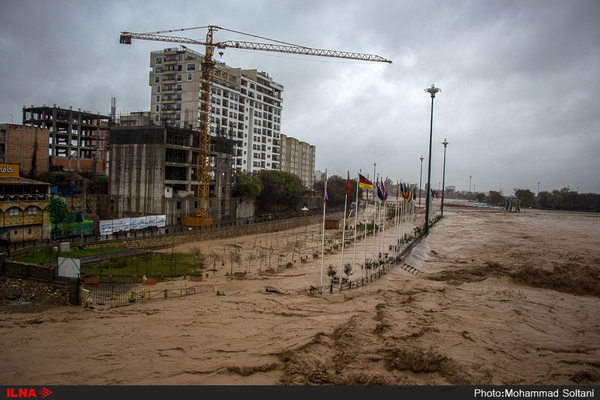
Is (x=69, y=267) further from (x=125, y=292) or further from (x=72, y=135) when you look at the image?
(x=72, y=135)

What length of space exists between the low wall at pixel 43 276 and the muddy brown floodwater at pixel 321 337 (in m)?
1.09

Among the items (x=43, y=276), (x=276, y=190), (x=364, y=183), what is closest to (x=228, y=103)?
(x=276, y=190)

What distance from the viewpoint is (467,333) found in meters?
15.6

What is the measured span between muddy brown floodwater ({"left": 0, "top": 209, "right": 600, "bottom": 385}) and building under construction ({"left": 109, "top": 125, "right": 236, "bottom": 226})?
27.7 meters

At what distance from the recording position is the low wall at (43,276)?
18.0 meters

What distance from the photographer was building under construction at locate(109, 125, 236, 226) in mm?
48500

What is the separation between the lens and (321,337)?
14453 mm

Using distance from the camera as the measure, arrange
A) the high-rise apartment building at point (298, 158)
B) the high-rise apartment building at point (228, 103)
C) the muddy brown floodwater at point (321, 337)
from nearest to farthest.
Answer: the muddy brown floodwater at point (321, 337)
the high-rise apartment building at point (228, 103)
the high-rise apartment building at point (298, 158)

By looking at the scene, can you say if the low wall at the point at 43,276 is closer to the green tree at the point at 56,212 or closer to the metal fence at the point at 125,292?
the metal fence at the point at 125,292

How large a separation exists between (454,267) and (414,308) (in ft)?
49.0

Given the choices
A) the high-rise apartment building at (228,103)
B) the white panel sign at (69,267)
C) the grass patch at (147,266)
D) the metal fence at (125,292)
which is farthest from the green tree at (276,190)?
the white panel sign at (69,267)

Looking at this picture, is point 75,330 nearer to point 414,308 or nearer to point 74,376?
point 74,376

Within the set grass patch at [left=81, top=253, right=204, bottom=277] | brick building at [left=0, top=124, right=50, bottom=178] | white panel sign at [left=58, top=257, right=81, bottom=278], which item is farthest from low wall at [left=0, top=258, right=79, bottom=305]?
brick building at [left=0, top=124, right=50, bottom=178]

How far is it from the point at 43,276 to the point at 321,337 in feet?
52.4
